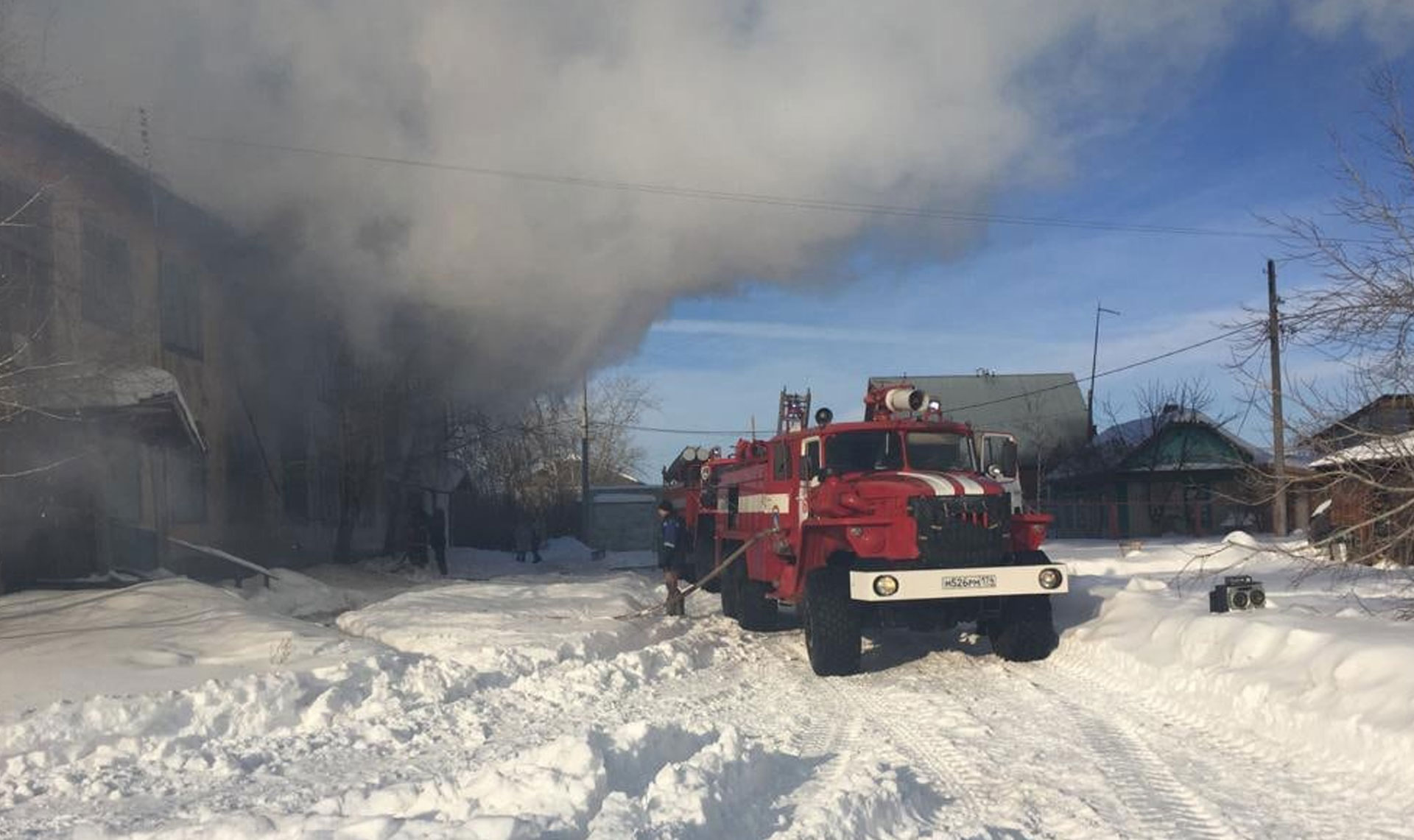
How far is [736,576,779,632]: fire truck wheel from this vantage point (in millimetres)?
11492

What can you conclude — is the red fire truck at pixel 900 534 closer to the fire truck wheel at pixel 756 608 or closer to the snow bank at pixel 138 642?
the fire truck wheel at pixel 756 608

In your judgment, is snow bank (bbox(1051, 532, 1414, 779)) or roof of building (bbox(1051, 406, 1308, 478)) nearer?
snow bank (bbox(1051, 532, 1414, 779))

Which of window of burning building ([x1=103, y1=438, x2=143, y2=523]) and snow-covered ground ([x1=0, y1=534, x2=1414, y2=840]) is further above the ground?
window of burning building ([x1=103, y1=438, x2=143, y2=523])

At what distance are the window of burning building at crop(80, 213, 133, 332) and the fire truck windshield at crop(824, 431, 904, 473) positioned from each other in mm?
9072

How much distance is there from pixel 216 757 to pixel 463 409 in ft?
48.2

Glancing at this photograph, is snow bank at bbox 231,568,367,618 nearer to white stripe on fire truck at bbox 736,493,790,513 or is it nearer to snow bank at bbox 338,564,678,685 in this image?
snow bank at bbox 338,564,678,685

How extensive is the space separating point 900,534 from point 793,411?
7.33 m

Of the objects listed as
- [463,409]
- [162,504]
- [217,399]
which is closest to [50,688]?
[162,504]

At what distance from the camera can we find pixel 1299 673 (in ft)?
21.3

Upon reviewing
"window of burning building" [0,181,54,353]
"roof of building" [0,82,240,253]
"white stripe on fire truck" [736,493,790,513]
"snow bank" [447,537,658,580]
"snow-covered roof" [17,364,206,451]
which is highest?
"roof of building" [0,82,240,253]

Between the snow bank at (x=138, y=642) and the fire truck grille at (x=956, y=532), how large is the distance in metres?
4.40

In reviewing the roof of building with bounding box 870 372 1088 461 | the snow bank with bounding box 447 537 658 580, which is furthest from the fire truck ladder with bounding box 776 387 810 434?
the roof of building with bounding box 870 372 1088 461

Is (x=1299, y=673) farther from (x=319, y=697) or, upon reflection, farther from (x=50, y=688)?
(x=50, y=688)

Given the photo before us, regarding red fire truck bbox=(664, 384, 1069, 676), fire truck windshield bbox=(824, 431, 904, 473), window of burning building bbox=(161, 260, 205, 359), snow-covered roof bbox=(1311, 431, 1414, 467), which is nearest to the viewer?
snow-covered roof bbox=(1311, 431, 1414, 467)
